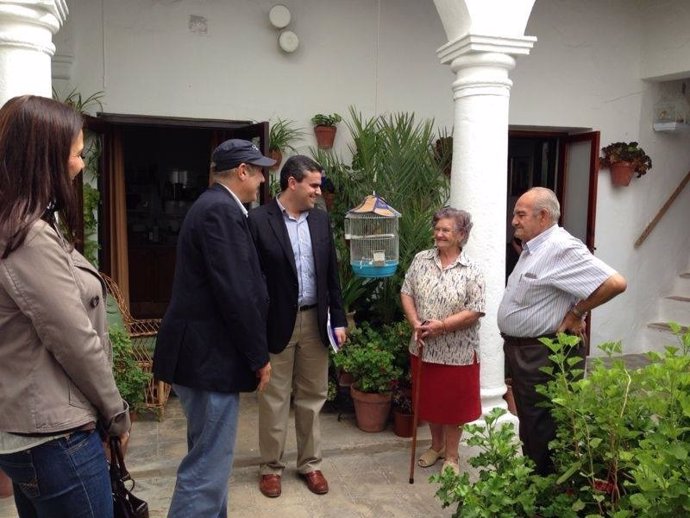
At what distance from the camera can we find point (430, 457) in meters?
3.86

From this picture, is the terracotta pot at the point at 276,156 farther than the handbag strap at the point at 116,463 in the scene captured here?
Yes

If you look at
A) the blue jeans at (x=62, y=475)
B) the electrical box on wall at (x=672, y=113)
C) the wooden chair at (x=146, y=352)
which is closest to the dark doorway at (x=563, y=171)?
the electrical box on wall at (x=672, y=113)

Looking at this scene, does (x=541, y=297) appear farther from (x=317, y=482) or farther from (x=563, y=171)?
(x=563, y=171)

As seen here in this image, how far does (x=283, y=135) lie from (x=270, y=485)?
2991 mm

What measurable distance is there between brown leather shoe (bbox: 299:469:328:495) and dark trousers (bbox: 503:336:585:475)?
1143mm

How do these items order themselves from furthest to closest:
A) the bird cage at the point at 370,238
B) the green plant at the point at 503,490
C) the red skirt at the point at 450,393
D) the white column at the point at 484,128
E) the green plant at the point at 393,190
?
the green plant at the point at 393,190 < the bird cage at the point at 370,238 < the white column at the point at 484,128 < the red skirt at the point at 450,393 < the green plant at the point at 503,490

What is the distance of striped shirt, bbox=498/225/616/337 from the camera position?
113 inches

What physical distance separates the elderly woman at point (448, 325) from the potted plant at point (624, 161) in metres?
3.32

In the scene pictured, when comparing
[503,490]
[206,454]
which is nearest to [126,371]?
[206,454]

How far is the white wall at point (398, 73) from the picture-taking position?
4.98 metres

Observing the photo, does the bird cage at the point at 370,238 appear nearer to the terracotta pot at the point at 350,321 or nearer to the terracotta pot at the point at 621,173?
the terracotta pot at the point at 350,321

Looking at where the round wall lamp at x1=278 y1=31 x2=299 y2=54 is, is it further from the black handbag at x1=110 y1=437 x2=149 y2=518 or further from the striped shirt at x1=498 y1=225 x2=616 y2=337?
the black handbag at x1=110 y1=437 x2=149 y2=518

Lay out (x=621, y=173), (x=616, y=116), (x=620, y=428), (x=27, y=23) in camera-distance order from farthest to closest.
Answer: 1. (x=616, y=116)
2. (x=621, y=173)
3. (x=27, y=23)
4. (x=620, y=428)

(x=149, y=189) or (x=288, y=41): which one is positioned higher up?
(x=288, y=41)
